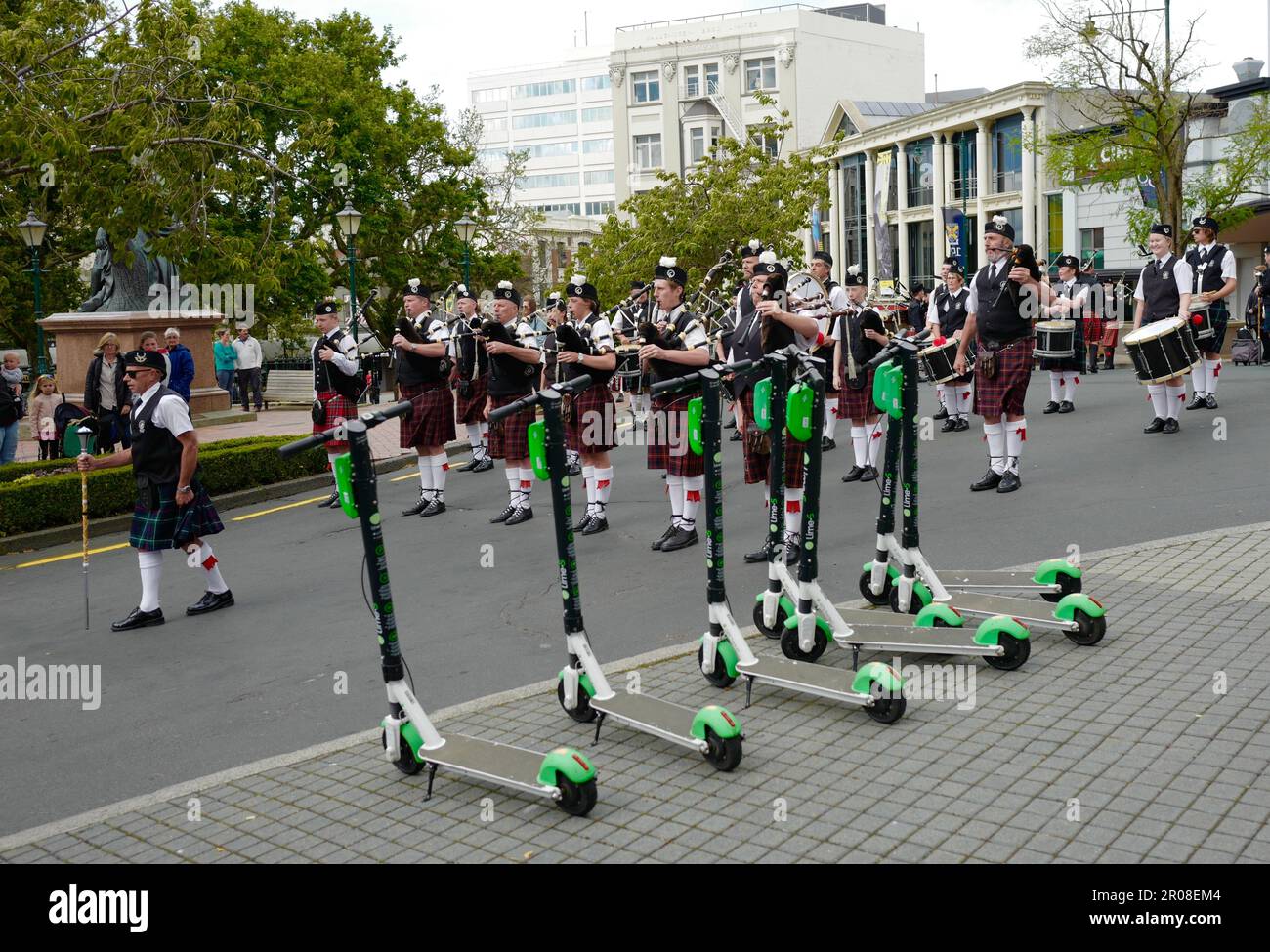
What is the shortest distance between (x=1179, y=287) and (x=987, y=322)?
3.34 meters

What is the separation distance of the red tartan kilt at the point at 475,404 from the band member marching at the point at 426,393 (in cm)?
126

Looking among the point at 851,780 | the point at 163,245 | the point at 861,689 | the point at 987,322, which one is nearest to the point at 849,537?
the point at 987,322

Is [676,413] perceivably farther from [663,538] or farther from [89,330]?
[89,330]

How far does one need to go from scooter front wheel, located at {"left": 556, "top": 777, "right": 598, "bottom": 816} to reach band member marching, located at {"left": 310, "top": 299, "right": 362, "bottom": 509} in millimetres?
8362

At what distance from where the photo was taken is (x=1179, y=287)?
1335 cm

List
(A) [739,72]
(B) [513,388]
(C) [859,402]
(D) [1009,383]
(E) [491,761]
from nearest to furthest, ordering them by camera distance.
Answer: (E) [491,761] < (D) [1009,383] < (C) [859,402] < (B) [513,388] < (A) [739,72]

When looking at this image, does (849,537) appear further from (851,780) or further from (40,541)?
(40,541)

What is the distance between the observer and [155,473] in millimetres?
8844

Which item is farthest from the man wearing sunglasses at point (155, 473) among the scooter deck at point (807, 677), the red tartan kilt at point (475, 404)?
the red tartan kilt at point (475, 404)

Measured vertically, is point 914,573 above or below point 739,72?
below

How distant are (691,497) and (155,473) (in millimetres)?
4100

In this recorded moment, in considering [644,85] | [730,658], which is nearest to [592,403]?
[730,658]

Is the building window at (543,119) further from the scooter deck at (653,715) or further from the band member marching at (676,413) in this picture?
the scooter deck at (653,715)
